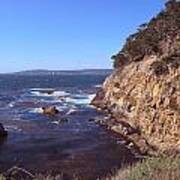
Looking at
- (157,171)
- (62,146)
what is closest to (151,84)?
(62,146)

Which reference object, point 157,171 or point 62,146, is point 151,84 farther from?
point 157,171

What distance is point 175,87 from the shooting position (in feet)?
116

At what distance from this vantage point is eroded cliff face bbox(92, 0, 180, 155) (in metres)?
34.5

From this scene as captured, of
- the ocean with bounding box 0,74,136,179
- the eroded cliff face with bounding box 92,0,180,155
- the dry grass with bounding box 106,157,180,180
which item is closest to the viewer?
the dry grass with bounding box 106,157,180,180

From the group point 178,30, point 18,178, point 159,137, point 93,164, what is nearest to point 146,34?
point 178,30

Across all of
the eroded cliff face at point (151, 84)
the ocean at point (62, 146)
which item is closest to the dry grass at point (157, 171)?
the ocean at point (62, 146)

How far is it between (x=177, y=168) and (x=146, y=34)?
46.5 metres

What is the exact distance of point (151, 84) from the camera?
4088 centimetres

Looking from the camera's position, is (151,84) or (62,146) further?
(151,84)

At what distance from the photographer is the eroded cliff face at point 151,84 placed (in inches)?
1358

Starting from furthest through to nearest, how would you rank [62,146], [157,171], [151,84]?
[151,84]
[62,146]
[157,171]

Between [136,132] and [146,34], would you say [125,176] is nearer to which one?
[136,132]

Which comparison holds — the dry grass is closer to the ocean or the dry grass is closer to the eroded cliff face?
the ocean

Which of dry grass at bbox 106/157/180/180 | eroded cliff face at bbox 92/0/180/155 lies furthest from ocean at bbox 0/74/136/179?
dry grass at bbox 106/157/180/180
